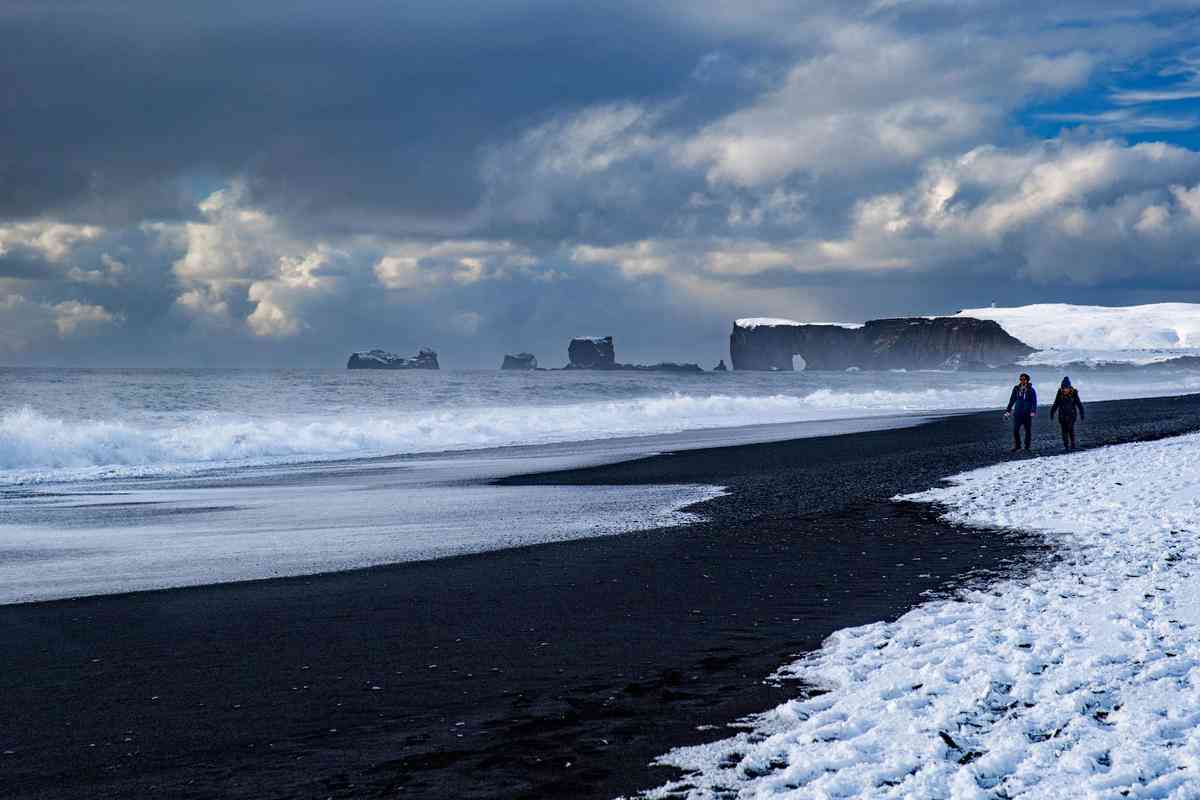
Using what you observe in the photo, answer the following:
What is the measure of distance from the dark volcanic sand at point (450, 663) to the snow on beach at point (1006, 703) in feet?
1.44

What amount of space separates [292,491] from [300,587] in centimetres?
968

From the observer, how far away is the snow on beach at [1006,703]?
4.93 m

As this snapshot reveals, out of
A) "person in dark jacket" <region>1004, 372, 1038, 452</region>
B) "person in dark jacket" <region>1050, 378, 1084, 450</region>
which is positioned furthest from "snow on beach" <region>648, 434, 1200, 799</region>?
"person in dark jacket" <region>1004, 372, 1038, 452</region>

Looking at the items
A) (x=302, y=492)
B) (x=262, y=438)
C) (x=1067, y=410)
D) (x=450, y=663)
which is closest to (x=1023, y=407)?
(x=1067, y=410)

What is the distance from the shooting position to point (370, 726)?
607 cm

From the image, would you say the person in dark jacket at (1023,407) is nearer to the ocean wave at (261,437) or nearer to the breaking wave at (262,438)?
the ocean wave at (261,437)

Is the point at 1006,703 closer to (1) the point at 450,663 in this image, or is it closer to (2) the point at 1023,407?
(1) the point at 450,663

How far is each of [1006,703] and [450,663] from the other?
12.5 feet

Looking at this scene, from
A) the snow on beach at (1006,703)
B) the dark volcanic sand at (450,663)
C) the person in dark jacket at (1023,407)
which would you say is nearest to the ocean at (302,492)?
the dark volcanic sand at (450,663)

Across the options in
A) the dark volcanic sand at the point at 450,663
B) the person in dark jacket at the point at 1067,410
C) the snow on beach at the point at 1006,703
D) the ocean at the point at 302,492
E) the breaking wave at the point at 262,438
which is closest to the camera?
the snow on beach at the point at 1006,703

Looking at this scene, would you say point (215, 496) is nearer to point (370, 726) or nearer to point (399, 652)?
point (399, 652)

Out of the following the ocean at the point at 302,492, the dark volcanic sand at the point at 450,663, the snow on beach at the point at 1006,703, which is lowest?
the snow on beach at the point at 1006,703

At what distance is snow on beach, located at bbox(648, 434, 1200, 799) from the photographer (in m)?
4.93

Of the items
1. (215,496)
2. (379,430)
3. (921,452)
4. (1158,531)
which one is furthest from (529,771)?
(379,430)
